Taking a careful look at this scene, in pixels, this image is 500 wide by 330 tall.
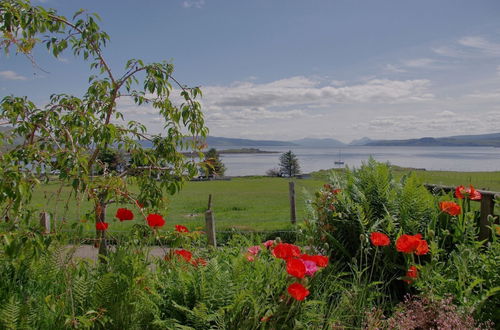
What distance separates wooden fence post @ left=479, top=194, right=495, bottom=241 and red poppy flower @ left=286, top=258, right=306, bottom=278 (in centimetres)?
282

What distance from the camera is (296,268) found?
A: 7.05 feet

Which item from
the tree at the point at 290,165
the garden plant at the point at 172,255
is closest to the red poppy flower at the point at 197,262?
the garden plant at the point at 172,255

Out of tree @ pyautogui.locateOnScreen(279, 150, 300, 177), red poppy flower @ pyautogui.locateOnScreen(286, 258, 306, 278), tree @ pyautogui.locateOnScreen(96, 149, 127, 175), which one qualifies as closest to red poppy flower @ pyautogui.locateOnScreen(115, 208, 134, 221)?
tree @ pyautogui.locateOnScreen(96, 149, 127, 175)

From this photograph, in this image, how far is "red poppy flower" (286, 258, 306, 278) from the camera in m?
2.12

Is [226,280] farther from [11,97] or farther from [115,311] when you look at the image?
[11,97]

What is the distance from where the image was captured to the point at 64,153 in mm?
2414

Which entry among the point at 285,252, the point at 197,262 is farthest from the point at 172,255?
the point at 285,252

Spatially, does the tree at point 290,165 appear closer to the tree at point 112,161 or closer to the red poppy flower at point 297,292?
the tree at point 112,161

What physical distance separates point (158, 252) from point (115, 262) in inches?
225

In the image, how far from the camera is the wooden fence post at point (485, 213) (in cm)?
401

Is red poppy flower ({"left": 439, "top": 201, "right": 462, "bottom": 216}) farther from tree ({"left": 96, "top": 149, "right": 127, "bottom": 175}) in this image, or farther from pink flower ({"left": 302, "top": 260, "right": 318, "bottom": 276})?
tree ({"left": 96, "top": 149, "right": 127, "bottom": 175})

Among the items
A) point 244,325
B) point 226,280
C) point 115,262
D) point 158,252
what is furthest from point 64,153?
point 158,252

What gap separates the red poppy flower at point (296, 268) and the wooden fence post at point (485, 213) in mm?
2818

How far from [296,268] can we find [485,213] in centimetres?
294
